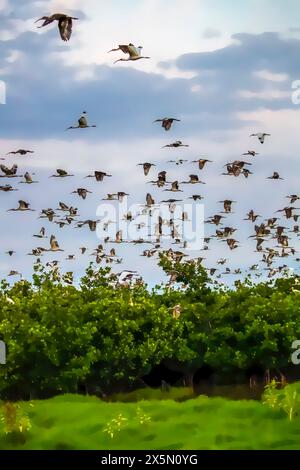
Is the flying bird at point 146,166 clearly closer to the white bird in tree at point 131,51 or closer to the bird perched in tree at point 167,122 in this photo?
the bird perched in tree at point 167,122

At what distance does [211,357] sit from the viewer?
7544cm

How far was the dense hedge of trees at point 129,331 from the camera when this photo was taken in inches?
2680

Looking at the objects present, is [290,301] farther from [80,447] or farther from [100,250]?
[80,447]

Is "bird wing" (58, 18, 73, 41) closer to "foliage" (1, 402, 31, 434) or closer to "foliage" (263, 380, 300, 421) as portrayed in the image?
"foliage" (1, 402, 31, 434)

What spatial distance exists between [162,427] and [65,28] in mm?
28309

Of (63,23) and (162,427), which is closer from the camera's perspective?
(63,23)

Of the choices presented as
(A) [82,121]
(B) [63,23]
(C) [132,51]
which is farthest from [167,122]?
(B) [63,23]

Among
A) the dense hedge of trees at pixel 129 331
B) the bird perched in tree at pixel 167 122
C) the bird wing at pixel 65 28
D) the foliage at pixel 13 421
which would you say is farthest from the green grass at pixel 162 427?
the bird wing at pixel 65 28

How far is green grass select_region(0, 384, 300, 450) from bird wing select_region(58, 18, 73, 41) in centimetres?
2522

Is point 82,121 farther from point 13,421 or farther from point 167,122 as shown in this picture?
point 13,421

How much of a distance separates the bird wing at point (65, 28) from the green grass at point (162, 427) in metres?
25.2

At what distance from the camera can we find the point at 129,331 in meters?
72.8

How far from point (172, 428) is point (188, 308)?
2637 centimetres
